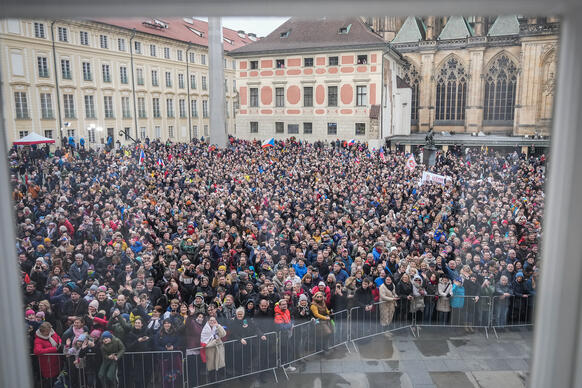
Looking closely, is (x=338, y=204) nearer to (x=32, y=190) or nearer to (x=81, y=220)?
(x=81, y=220)

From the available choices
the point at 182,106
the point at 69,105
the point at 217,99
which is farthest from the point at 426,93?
the point at 69,105

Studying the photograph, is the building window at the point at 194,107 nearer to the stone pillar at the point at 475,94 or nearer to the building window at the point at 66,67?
the building window at the point at 66,67

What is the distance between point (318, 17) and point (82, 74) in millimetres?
14376

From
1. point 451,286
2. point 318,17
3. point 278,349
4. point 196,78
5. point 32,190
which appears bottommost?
point 278,349

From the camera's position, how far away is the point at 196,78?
98.8 ft

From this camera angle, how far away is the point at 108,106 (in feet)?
61.1

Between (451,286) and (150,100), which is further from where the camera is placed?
(150,100)

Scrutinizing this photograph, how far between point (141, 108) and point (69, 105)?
7122 mm

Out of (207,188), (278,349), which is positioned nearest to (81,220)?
(207,188)

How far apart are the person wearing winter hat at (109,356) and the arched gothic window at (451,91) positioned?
38.2 meters

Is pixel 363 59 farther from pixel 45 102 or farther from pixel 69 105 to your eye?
pixel 45 102

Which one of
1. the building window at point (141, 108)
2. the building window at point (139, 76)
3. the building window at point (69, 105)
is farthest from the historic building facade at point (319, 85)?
the building window at point (69, 105)

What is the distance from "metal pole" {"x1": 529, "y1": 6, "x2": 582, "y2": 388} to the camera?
1356 mm

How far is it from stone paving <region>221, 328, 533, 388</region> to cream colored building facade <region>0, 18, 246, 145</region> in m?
4.94
